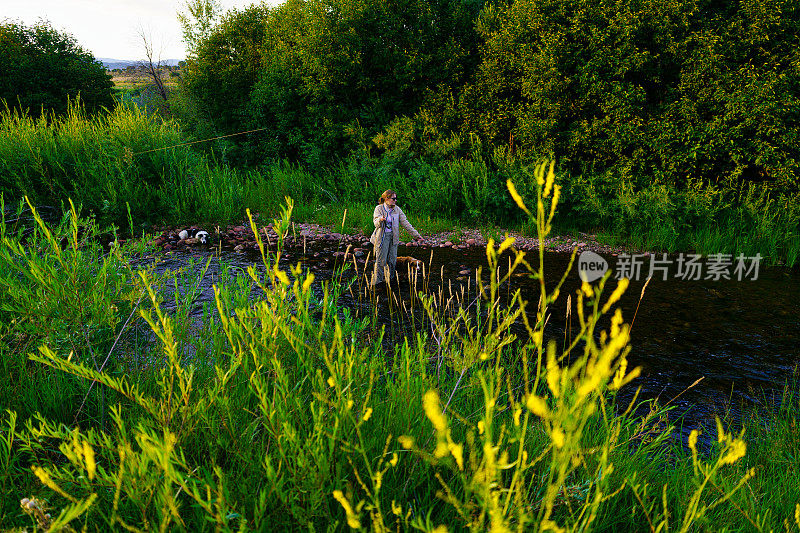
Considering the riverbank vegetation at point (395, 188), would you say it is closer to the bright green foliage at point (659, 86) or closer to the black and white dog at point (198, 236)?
the bright green foliage at point (659, 86)

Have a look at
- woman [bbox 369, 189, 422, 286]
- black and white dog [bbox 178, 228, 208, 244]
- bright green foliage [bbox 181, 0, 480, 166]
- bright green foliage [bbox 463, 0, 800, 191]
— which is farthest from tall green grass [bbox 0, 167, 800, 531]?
bright green foliage [bbox 181, 0, 480, 166]

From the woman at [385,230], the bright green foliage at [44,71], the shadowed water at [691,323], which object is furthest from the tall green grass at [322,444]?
the bright green foliage at [44,71]

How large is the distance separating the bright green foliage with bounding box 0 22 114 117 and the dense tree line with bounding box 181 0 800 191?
4.39 m

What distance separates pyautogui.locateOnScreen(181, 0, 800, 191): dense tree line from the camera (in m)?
9.14

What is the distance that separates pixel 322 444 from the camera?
1.63 meters

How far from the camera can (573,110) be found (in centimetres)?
1064

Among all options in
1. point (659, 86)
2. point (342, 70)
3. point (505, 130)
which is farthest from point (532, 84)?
point (342, 70)

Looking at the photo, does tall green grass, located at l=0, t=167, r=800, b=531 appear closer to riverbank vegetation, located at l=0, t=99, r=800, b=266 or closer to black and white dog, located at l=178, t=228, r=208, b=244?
black and white dog, located at l=178, t=228, r=208, b=244

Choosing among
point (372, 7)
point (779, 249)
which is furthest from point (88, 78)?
point (779, 249)

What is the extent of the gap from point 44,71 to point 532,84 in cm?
1589

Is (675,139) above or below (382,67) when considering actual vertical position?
below

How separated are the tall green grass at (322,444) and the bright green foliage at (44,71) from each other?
16077 millimetres

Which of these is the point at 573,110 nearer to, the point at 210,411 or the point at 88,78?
the point at 210,411

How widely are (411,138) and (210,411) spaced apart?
1053 centimetres
